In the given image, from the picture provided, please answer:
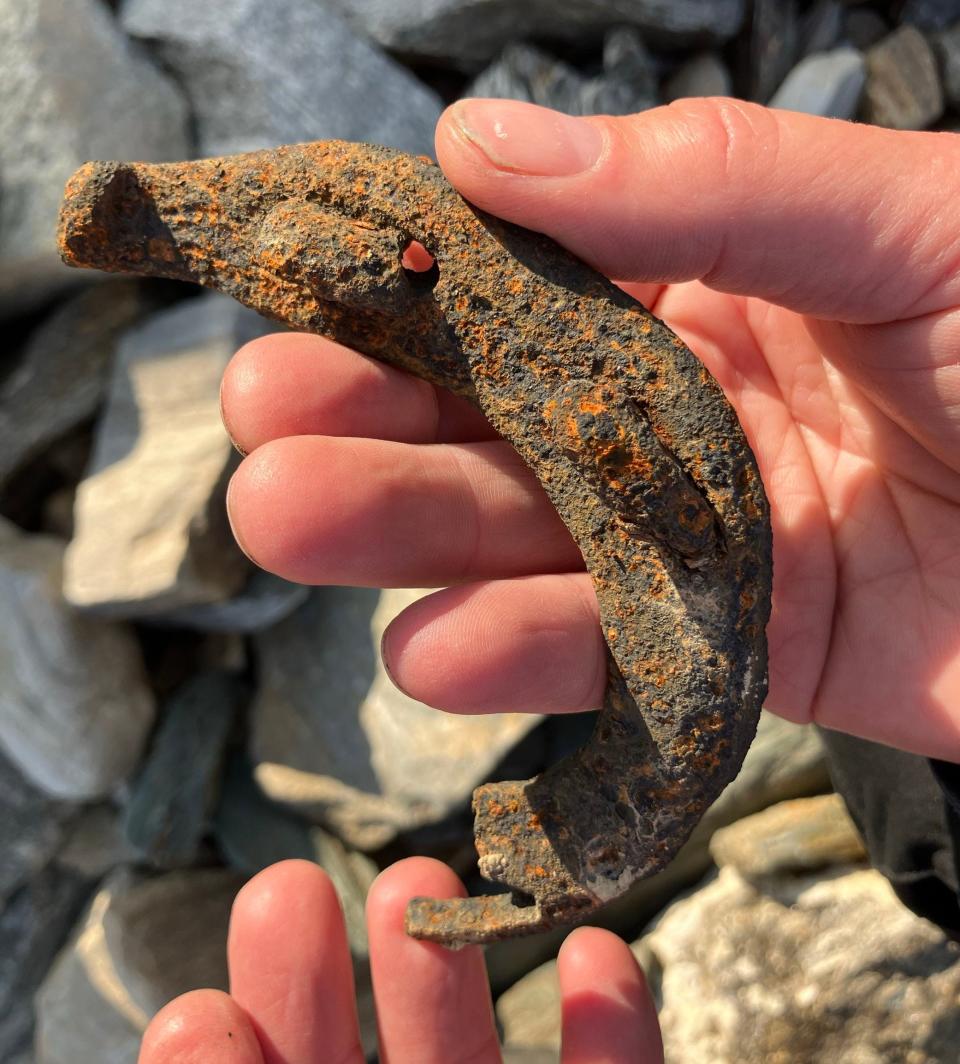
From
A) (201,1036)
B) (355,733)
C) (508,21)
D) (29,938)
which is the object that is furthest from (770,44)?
(29,938)

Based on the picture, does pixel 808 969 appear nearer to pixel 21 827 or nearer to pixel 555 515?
pixel 555 515

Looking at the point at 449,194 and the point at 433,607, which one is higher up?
the point at 449,194

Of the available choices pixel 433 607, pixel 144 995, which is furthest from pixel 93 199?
pixel 144 995

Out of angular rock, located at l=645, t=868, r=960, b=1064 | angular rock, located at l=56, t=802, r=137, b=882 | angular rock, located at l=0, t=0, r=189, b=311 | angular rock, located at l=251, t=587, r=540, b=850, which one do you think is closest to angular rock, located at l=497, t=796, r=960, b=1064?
angular rock, located at l=645, t=868, r=960, b=1064

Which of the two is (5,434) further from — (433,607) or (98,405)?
(433,607)

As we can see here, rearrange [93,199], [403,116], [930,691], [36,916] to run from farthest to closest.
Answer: [36,916], [403,116], [930,691], [93,199]
